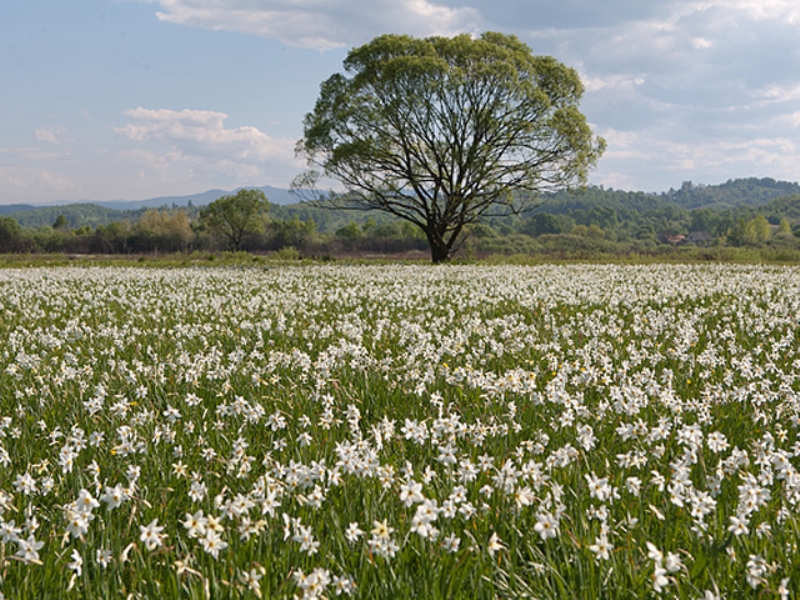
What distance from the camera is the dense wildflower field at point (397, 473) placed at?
264cm

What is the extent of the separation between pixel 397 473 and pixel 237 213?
119292 mm

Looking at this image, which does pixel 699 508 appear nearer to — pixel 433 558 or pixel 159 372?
pixel 433 558

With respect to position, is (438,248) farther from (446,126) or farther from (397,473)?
(397,473)

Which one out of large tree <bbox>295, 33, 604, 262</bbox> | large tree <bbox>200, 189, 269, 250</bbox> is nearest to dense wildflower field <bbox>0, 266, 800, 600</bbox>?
large tree <bbox>295, 33, 604, 262</bbox>

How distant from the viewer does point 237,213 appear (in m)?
117


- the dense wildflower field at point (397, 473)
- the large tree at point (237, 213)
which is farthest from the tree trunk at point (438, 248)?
the large tree at point (237, 213)

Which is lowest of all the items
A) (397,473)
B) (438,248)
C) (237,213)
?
(397,473)

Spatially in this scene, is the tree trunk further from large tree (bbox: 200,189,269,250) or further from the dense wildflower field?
large tree (bbox: 200,189,269,250)

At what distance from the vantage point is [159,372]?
6051 millimetres

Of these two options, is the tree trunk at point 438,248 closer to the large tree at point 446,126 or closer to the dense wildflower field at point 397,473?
the large tree at point 446,126

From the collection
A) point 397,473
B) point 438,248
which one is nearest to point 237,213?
point 438,248

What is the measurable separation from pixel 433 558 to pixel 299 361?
3999mm

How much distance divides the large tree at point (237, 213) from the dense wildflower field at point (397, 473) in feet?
368

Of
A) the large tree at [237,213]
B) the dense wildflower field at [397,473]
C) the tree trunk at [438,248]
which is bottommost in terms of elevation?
the dense wildflower field at [397,473]
